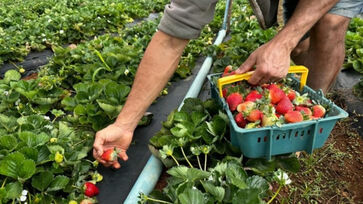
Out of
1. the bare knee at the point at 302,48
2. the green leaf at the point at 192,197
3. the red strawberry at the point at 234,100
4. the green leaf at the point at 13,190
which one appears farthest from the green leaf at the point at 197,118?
the bare knee at the point at 302,48

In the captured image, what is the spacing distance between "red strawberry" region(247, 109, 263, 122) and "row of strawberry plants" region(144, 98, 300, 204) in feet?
0.72

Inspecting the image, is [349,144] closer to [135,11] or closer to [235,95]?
[235,95]

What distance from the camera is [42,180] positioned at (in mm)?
1709

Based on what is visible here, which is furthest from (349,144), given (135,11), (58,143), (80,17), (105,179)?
(135,11)

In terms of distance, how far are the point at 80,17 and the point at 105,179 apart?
363 centimetres

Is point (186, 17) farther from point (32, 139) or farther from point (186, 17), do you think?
point (32, 139)

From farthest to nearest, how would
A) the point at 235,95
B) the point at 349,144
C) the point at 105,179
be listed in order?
the point at 349,144 → the point at 105,179 → the point at 235,95

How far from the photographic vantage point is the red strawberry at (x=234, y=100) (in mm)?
1796

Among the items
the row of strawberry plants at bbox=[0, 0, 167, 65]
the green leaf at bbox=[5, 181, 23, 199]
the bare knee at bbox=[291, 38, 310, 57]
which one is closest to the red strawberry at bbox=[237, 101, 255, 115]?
the green leaf at bbox=[5, 181, 23, 199]

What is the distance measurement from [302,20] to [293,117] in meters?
0.56

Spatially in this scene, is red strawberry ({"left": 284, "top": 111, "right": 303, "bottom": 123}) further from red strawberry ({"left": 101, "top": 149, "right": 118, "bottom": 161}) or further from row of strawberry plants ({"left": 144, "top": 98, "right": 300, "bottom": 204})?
red strawberry ({"left": 101, "top": 149, "right": 118, "bottom": 161})

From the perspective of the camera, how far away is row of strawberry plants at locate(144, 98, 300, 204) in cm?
145

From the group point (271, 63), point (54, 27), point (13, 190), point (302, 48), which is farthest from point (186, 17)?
point (54, 27)

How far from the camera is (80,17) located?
201 inches
